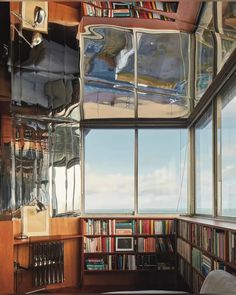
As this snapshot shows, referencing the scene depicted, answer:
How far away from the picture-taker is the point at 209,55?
3.94 metres

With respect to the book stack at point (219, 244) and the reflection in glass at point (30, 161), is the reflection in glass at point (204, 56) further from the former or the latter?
the reflection in glass at point (30, 161)

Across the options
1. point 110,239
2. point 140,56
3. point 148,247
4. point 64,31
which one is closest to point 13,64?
point 64,31

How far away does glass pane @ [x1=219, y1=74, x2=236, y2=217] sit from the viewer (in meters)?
3.51

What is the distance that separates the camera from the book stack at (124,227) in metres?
5.13

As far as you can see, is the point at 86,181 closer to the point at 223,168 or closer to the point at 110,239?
the point at 110,239

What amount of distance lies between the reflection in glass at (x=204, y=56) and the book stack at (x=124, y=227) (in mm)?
1897

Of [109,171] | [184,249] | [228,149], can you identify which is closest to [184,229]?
[184,249]

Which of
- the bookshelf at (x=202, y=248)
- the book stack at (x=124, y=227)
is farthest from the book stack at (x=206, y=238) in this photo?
the book stack at (x=124, y=227)

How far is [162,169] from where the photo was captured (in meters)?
5.59

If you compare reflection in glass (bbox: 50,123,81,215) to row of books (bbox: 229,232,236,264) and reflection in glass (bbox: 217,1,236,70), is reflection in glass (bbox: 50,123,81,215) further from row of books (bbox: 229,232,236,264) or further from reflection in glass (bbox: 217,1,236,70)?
row of books (bbox: 229,232,236,264)

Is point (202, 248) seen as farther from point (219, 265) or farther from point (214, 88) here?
point (214, 88)

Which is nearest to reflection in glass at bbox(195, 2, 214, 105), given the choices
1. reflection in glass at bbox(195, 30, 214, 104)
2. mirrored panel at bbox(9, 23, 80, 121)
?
reflection in glass at bbox(195, 30, 214, 104)

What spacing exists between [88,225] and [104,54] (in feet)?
7.55

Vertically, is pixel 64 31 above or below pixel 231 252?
above
